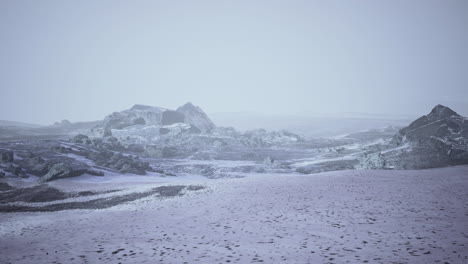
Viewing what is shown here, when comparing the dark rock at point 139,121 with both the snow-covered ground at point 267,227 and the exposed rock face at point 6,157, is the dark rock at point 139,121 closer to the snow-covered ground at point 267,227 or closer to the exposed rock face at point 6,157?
the exposed rock face at point 6,157

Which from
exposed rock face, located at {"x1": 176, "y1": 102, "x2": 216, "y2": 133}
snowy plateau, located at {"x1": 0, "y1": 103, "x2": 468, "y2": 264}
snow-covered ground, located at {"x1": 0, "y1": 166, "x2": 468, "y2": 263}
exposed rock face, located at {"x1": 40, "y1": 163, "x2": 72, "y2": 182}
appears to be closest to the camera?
snow-covered ground, located at {"x1": 0, "y1": 166, "x2": 468, "y2": 263}

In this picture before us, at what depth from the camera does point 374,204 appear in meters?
17.2

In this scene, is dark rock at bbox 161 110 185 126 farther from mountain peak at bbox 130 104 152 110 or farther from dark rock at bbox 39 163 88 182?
dark rock at bbox 39 163 88 182

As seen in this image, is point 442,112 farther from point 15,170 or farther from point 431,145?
point 15,170

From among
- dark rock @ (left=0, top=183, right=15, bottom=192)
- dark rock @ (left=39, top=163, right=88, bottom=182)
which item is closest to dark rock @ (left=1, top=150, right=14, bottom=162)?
dark rock @ (left=39, top=163, right=88, bottom=182)

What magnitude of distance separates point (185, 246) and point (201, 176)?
28670 mm

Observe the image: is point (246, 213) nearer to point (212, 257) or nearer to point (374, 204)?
point (212, 257)

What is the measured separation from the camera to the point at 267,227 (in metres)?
14.1

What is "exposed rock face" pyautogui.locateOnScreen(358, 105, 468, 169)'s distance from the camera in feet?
107

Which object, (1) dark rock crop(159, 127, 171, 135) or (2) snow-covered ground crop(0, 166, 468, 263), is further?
(1) dark rock crop(159, 127, 171, 135)

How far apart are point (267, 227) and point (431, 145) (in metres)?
37.4

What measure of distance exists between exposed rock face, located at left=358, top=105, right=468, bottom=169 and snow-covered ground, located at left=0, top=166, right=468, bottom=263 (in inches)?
428

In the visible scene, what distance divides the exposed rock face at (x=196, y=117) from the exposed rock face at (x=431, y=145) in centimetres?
6672

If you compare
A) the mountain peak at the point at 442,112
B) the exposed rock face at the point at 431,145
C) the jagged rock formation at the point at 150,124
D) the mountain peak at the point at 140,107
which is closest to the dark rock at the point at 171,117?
the jagged rock formation at the point at 150,124
